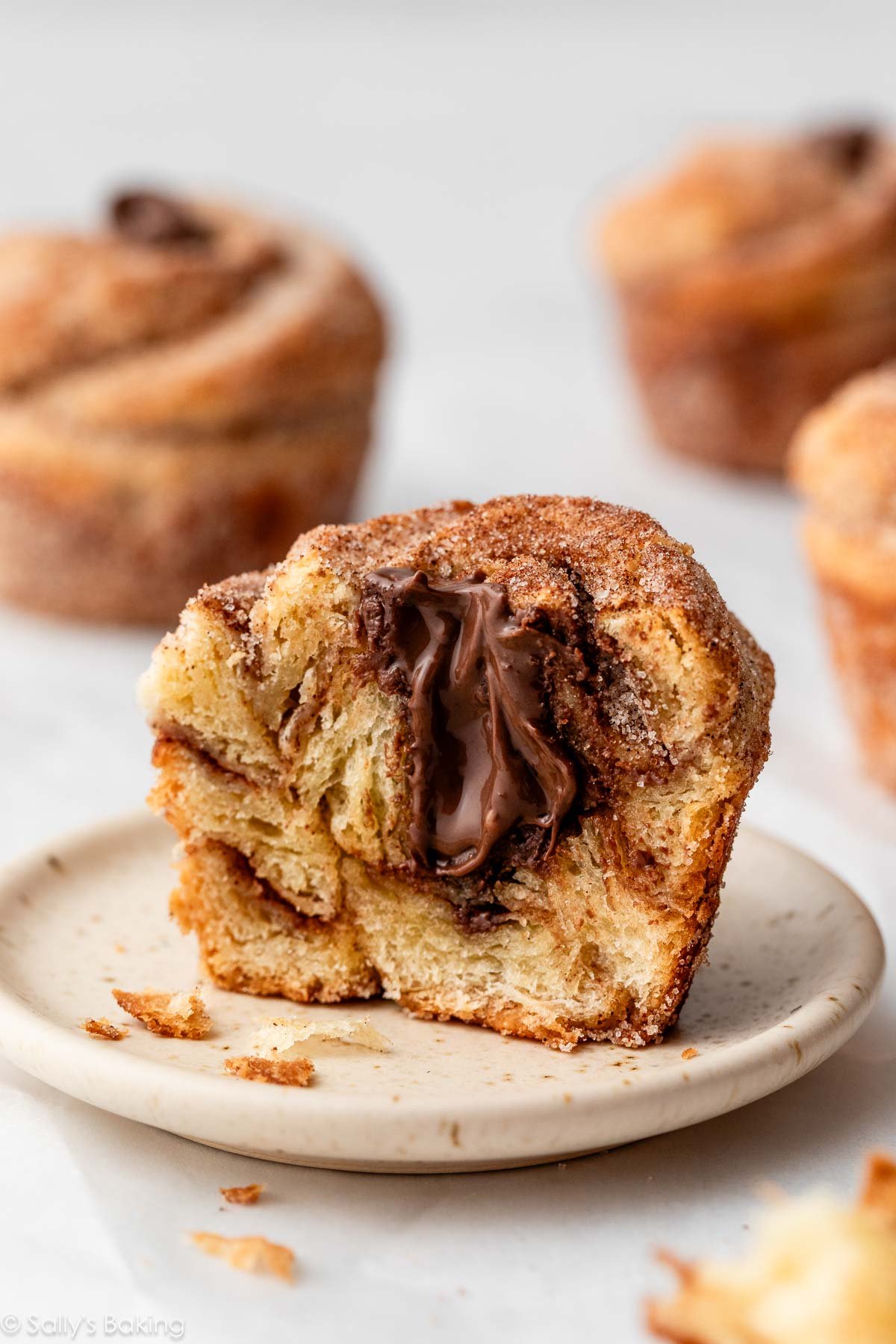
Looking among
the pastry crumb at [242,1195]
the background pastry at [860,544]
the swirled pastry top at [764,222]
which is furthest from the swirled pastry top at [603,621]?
the swirled pastry top at [764,222]

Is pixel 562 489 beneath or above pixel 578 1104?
beneath

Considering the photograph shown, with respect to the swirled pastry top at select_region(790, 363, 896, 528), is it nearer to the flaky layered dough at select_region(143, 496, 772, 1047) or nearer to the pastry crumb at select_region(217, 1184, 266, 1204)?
the flaky layered dough at select_region(143, 496, 772, 1047)

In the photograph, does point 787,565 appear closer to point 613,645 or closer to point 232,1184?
point 613,645

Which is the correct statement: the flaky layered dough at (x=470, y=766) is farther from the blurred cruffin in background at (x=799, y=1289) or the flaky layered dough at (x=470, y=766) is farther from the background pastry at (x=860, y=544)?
the background pastry at (x=860, y=544)

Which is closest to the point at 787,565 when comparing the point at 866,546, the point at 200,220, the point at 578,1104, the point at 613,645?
the point at 866,546

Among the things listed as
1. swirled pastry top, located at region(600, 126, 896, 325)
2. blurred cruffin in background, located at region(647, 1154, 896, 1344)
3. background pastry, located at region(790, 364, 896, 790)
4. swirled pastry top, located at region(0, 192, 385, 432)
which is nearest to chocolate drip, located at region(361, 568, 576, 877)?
blurred cruffin in background, located at region(647, 1154, 896, 1344)

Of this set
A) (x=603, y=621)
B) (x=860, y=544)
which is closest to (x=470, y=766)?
(x=603, y=621)
